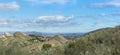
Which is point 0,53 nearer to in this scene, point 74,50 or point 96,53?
point 96,53

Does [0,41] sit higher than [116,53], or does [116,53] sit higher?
[0,41]

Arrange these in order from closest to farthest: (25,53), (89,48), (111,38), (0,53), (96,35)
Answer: (0,53) → (25,53) → (89,48) → (111,38) → (96,35)

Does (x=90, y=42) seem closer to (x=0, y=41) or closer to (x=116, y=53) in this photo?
(x=116, y=53)

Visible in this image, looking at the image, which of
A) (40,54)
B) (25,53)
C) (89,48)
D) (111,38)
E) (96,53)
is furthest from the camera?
(111,38)

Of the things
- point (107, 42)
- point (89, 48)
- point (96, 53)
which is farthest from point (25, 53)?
point (107, 42)

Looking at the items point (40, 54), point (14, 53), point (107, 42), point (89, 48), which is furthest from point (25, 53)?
point (107, 42)

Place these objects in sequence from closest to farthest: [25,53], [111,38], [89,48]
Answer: [25,53], [89,48], [111,38]

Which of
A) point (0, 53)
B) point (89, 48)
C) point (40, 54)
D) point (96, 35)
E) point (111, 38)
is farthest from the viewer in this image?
point (96, 35)

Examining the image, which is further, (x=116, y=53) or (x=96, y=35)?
(x=96, y=35)

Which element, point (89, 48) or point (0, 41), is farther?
point (89, 48)
